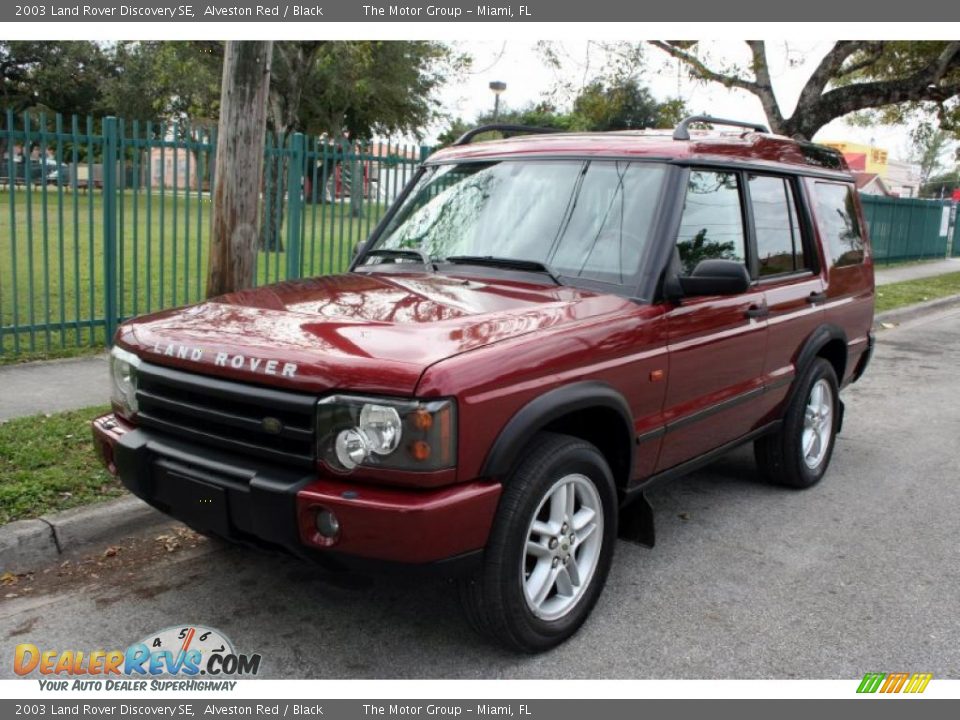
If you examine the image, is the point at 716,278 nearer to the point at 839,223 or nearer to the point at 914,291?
the point at 839,223

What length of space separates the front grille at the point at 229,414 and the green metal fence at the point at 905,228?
838 inches

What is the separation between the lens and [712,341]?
13.6ft

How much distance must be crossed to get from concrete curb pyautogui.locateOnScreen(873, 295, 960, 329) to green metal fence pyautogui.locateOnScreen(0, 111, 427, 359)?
7.52m

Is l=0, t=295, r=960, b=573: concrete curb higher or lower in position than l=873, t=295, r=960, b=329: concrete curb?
lower

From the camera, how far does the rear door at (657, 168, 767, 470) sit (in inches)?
156

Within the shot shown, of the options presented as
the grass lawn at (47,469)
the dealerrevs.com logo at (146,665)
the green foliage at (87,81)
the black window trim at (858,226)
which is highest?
the green foliage at (87,81)

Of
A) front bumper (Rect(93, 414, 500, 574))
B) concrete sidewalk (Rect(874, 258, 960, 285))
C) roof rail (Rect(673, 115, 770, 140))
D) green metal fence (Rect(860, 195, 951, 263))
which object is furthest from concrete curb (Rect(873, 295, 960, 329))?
front bumper (Rect(93, 414, 500, 574))

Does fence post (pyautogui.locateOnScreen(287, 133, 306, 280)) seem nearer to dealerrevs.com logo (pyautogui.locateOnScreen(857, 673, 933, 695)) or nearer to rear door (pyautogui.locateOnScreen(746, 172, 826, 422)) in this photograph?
rear door (pyautogui.locateOnScreen(746, 172, 826, 422))

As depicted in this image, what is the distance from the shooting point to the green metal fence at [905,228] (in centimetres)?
2255

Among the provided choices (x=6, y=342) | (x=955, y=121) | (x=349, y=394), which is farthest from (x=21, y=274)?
(x=955, y=121)

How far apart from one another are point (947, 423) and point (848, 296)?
7.83 feet

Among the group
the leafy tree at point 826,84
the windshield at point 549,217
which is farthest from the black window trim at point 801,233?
the leafy tree at point 826,84

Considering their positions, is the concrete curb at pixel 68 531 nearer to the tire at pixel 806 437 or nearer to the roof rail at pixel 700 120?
the roof rail at pixel 700 120

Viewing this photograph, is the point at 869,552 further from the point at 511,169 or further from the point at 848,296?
the point at 511,169
